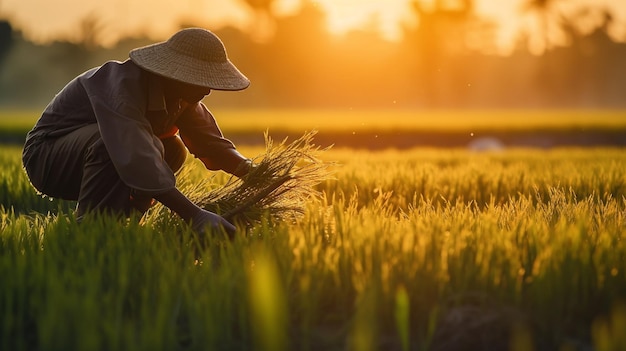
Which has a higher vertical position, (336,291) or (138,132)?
(138,132)

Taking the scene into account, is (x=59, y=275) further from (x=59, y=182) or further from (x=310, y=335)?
(x=59, y=182)

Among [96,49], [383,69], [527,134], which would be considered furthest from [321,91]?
[527,134]

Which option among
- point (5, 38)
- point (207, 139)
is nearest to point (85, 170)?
point (207, 139)

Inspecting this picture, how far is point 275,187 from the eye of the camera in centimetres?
367

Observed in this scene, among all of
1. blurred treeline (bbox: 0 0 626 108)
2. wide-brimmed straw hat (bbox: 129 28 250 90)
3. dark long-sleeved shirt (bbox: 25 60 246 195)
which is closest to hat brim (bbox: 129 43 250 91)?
wide-brimmed straw hat (bbox: 129 28 250 90)

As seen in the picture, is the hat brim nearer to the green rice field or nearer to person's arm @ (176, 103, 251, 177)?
person's arm @ (176, 103, 251, 177)

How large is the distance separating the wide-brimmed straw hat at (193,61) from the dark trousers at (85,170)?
43 cm

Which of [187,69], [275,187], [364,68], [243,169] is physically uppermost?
[364,68]

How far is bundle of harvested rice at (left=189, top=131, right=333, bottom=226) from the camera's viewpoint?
3684 mm

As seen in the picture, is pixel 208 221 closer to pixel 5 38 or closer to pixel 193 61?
pixel 193 61

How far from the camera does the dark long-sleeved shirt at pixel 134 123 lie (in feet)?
10.9

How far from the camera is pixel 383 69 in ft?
206

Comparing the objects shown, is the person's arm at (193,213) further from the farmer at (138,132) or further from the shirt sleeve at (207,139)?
the shirt sleeve at (207,139)

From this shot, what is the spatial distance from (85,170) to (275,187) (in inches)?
33.6
